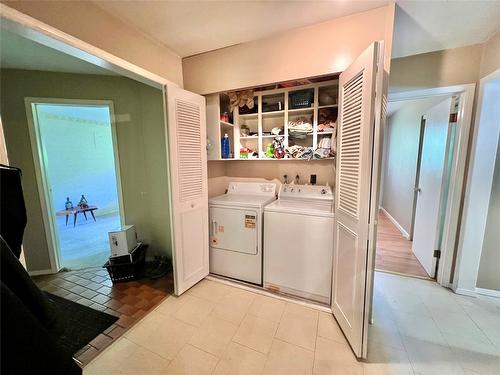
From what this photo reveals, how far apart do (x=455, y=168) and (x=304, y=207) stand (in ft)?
5.32

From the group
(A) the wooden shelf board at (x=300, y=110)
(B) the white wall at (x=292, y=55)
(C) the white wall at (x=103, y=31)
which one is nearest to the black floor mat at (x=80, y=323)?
(C) the white wall at (x=103, y=31)

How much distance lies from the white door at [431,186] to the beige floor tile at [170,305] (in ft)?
9.39

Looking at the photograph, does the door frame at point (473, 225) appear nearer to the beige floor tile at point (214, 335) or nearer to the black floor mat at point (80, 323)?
the beige floor tile at point (214, 335)

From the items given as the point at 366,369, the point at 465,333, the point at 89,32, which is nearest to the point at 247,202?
the point at 366,369

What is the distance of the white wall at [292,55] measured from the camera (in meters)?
1.55

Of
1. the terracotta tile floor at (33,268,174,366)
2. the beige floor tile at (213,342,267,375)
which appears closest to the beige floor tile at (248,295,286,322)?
the beige floor tile at (213,342,267,375)

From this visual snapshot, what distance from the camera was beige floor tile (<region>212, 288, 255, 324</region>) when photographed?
1883 mm

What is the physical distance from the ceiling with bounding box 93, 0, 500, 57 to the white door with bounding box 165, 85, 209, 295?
0.49 meters

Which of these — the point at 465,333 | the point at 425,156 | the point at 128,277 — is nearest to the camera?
the point at 465,333

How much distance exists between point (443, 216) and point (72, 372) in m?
3.22

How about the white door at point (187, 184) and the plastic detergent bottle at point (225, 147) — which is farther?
the plastic detergent bottle at point (225, 147)

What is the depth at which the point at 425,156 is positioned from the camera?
2814 mm

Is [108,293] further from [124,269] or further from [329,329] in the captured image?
[329,329]

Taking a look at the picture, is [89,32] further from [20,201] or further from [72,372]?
[72,372]
